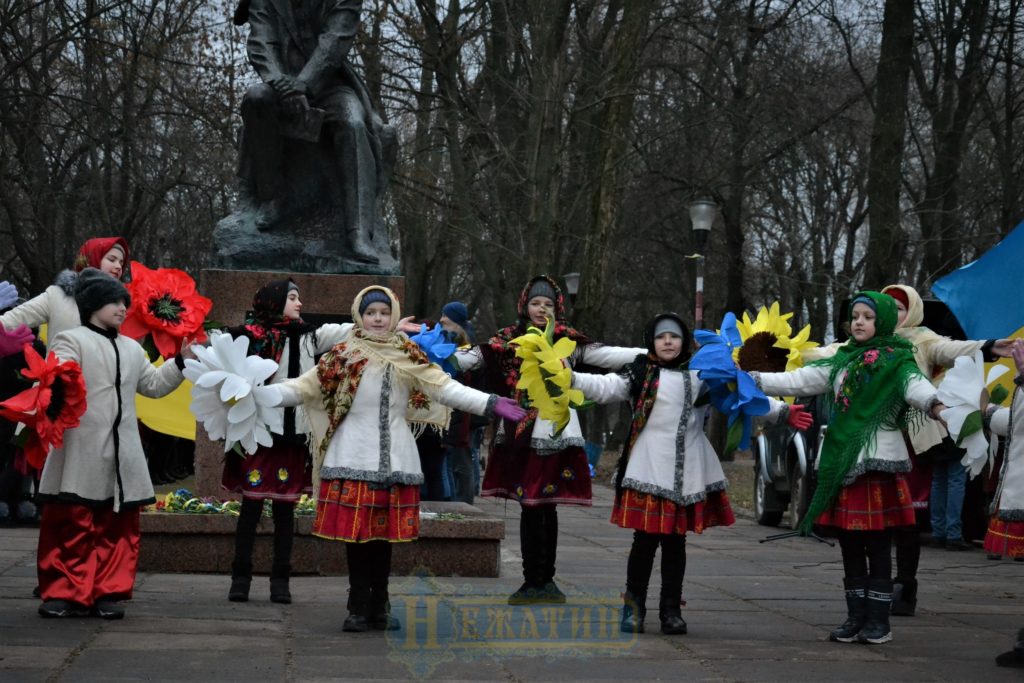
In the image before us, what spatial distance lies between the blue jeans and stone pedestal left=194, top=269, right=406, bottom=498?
5551 mm

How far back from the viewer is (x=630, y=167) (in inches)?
1046

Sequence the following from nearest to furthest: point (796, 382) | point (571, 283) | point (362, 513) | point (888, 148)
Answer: point (362, 513) → point (796, 382) → point (888, 148) → point (571, 283)

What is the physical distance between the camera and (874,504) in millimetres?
7465

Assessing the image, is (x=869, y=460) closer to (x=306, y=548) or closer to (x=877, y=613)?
(x=877, y=613)

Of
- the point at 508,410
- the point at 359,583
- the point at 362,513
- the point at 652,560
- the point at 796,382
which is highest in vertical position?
the point at 796,382

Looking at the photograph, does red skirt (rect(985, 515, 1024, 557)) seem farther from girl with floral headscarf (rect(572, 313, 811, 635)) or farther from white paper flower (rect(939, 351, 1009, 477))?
girl with floral headscarf (rect(572, 313, 811, 635))

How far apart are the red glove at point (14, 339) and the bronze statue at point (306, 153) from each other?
314 centimetres

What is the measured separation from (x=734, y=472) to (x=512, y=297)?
620cm

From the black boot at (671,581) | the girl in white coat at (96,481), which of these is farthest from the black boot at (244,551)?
the black boot at (671,581)

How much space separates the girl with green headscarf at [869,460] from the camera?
7.43m

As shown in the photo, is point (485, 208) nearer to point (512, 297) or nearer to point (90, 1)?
point (512, 297)

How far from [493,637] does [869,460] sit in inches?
81.6

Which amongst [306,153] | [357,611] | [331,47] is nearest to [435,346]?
[357,611]

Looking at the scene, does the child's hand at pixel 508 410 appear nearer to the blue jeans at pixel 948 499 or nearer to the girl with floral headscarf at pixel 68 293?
the girl with floral headscarf at pixel 68 293
